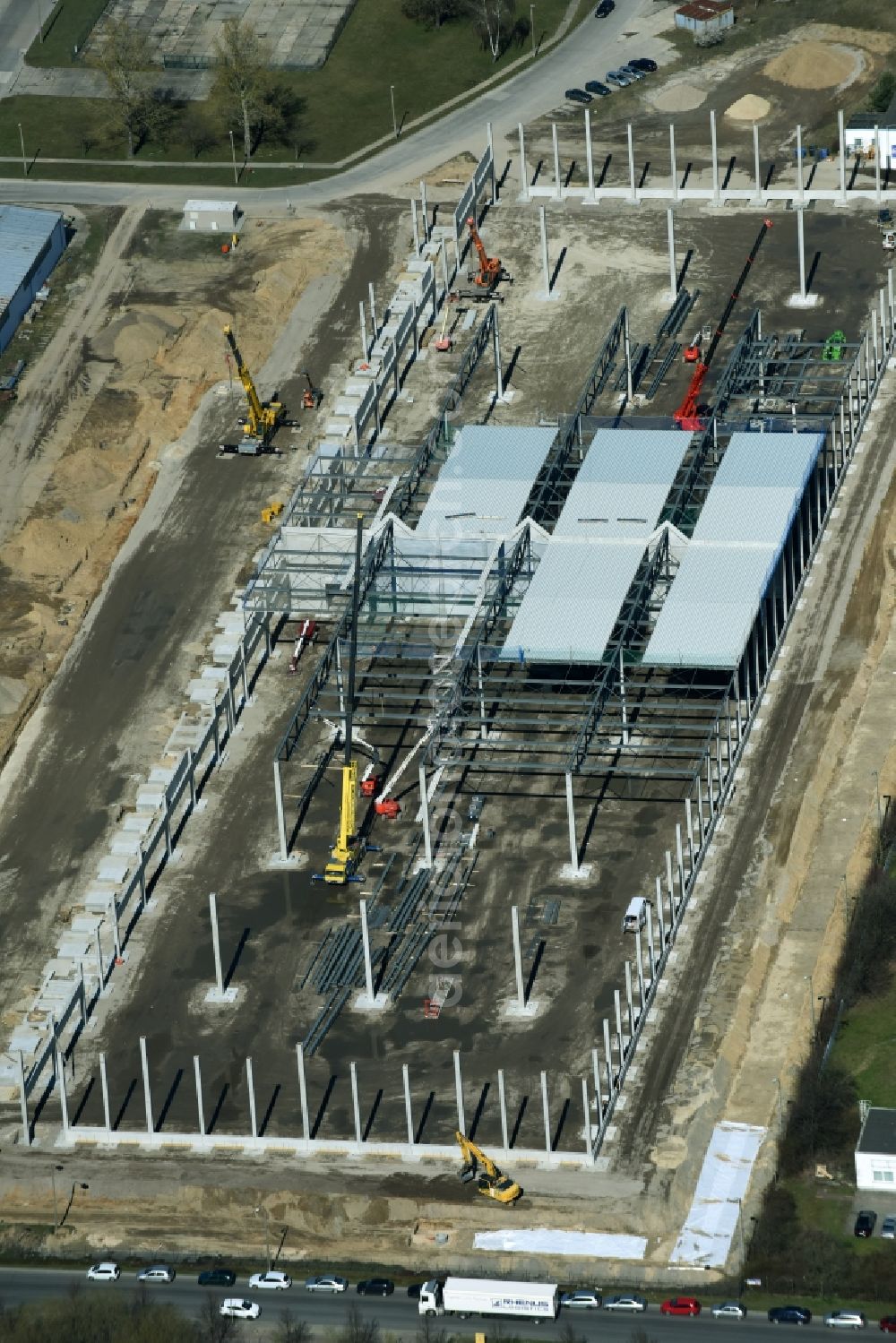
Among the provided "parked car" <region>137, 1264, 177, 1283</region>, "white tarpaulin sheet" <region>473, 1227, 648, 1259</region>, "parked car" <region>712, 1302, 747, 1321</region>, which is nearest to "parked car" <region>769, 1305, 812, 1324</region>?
"parked car" <region>712, 1302, 747, 1321</region>

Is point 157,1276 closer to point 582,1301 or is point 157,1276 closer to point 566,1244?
point 566,1244

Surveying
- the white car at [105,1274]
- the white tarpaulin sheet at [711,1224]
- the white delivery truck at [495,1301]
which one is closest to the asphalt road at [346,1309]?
the white car at [105,1274]

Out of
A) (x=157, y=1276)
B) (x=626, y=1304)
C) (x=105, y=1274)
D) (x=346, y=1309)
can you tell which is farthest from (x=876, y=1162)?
(x=105, y=1274)

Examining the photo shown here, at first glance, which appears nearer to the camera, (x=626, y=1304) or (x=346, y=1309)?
(x=626, y=1304)

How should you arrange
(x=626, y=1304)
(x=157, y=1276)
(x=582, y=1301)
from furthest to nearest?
1. (x=157, y=1276)
2. (x=582, y=1301)
3. (x=626, y=1304)

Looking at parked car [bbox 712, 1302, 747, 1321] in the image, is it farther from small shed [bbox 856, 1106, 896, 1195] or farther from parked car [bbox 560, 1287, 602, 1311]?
small shed [bbox 856, 1106, 896, 1195]

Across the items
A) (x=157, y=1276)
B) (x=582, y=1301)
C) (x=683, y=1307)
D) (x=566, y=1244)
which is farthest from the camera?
(x=566, y=1244)
